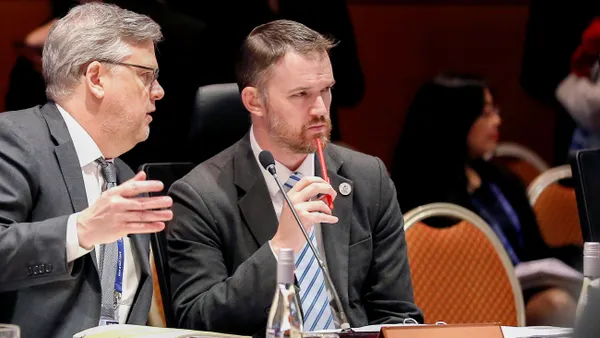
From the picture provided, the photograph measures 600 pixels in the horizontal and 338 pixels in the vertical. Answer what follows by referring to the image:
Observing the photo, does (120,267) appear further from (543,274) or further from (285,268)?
(543,274)

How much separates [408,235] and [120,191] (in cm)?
130

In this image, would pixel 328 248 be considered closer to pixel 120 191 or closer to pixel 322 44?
pixel 322 44

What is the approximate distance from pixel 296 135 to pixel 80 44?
657mm

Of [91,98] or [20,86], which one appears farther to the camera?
[20,86]

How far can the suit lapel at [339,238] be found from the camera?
3.01 metres

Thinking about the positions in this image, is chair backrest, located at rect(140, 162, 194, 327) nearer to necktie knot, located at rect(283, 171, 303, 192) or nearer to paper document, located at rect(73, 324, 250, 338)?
necktie knot, located at rect(283, 171, 303, 192)

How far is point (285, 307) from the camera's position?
2205 millimetres

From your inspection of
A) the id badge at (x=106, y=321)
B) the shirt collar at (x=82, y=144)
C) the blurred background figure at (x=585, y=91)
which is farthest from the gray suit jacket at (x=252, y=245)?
the blurred background figure at (x=585, y=91)

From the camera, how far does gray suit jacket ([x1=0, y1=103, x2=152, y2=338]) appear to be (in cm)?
247

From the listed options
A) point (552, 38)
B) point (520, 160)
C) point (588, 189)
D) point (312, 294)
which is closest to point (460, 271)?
point (588, 189)

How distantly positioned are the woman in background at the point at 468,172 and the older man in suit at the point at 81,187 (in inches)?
68.0

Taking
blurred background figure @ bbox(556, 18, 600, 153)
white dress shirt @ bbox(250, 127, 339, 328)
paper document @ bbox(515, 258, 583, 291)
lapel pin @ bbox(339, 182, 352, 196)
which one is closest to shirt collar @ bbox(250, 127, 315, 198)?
white dress shirt @ bbox(250, 127, 339, 328)

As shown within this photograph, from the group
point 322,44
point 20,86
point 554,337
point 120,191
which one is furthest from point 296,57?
point 20,86

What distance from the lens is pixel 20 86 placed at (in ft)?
13.8
